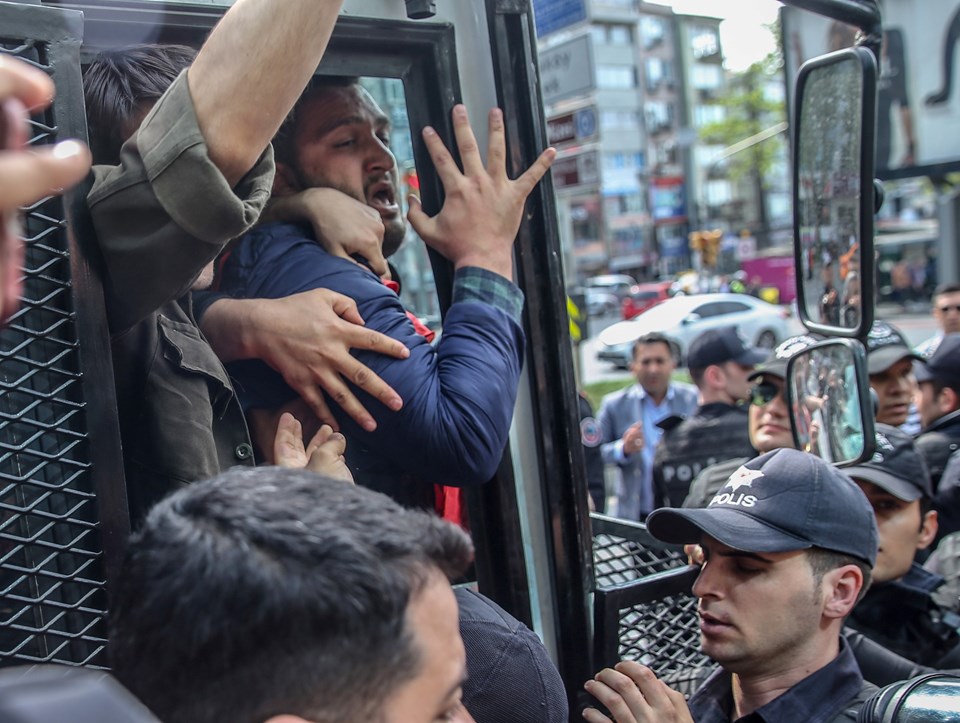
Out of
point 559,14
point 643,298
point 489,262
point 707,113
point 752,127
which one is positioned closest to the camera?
point 489,262

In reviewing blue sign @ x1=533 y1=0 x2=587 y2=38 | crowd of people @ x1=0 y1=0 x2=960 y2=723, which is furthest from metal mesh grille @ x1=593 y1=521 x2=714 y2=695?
blue sign @ x1=533 y1=0 x2=587 y2=38

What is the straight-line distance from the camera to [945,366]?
5074 millimetres

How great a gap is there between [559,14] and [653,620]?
5376mm

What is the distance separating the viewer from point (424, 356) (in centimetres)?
177

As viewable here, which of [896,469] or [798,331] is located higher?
[896,469]

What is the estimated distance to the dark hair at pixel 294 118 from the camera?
1979mm

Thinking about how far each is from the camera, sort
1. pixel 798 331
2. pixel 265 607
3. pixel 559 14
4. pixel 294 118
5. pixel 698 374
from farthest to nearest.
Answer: pixel 798 331
pixel 559 14
pixel 698 374
pixel 294 118
pixel 265 607

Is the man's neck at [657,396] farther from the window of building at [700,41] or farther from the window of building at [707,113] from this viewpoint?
the window of building at [707,113]

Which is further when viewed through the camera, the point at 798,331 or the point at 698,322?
the point at 798,331

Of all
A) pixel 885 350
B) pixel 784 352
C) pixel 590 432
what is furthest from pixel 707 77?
pixel 784 352

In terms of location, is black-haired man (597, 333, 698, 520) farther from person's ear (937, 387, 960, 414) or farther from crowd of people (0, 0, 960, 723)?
crowd of people (0, 0, 960, 723)

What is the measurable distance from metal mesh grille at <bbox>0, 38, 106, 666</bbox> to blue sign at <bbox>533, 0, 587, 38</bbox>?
5.78 metres

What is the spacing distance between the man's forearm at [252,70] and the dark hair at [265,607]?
0.51 metres

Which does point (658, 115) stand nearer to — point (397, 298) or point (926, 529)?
point (926, 529)
